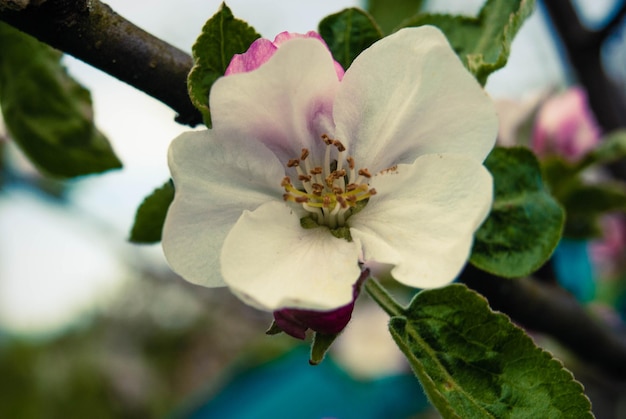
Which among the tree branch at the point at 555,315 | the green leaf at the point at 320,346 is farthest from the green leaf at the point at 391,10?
the green leaf at the point at 320,346

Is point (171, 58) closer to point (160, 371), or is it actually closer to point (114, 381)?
point (114, 381)

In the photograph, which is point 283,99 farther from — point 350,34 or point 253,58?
point 350,34

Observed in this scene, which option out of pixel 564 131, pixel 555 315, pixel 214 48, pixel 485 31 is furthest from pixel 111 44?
pixel 564 131

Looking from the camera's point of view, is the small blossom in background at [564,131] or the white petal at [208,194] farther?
the small blossom in background at [564,131]

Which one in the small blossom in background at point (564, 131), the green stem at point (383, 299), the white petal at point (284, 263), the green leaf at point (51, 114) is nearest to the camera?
the white petal at point (284, 263)

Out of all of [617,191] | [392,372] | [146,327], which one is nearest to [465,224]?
[617,191]

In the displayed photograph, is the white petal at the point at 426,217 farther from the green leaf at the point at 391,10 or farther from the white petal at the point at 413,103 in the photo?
the green leaf at the point at 391,10

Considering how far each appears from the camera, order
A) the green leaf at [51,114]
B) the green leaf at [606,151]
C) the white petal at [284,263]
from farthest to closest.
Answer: the green leaf at [606,151] < the green leaf at [51,114] < the white petal at [284,263]

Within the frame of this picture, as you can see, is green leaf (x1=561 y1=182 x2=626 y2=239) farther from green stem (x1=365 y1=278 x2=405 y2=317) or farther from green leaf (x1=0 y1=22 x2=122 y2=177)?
green leaf (x1=0 y1=22 x2=122 y2=177)
